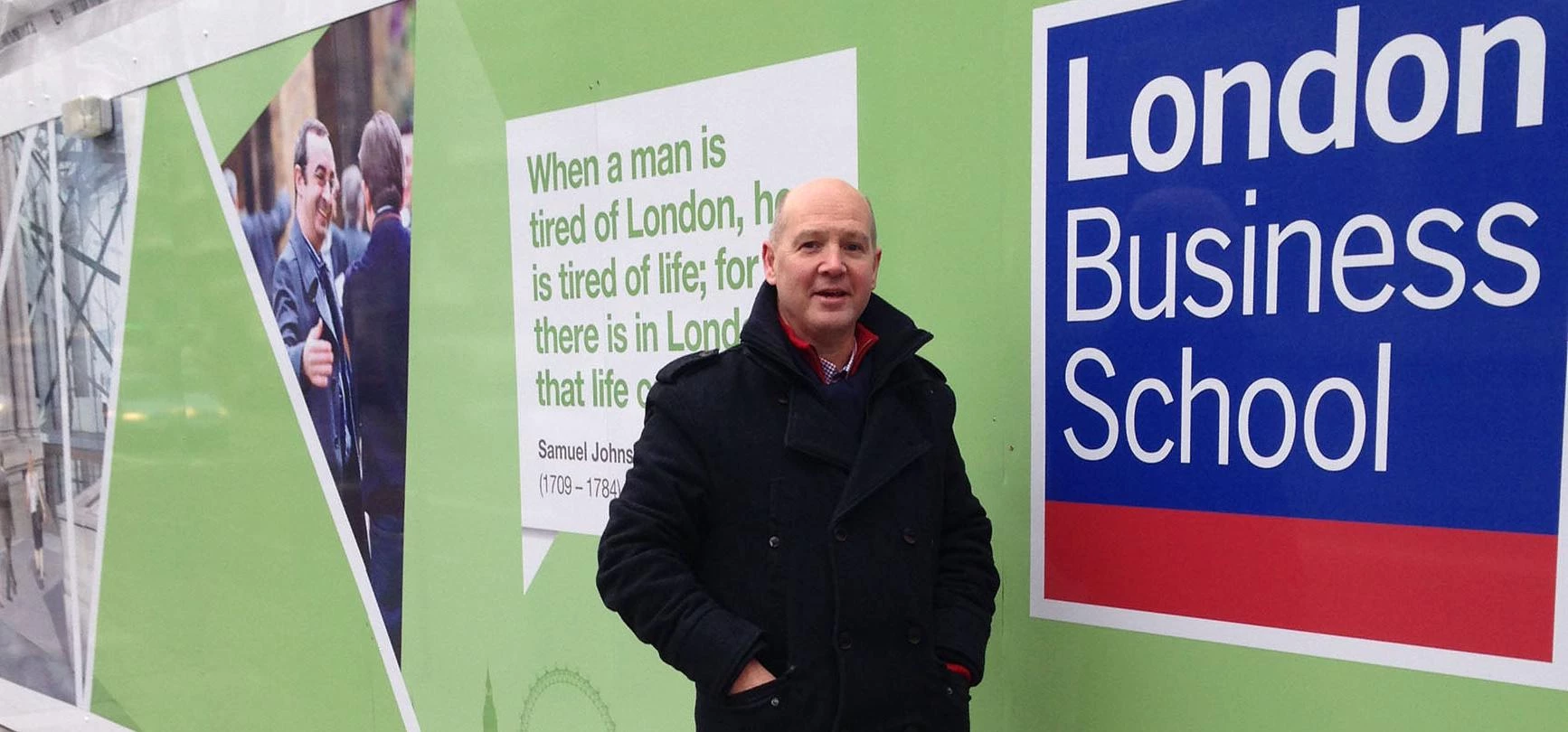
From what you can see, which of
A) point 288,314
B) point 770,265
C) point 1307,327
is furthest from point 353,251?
point 1307,327

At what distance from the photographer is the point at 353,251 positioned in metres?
3.13

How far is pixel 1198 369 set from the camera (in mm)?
1729

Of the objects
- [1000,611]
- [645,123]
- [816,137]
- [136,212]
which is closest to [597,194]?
[645,123]

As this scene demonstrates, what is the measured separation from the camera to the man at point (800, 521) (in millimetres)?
1484

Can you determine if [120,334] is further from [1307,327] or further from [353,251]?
[1307,327]

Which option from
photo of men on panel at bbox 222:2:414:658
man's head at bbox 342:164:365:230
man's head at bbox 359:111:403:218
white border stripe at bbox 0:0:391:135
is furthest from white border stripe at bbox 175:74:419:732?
man's head at bbox 359:111:403:218

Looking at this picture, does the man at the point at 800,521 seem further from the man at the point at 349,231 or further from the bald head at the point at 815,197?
the man at the point at 349,231

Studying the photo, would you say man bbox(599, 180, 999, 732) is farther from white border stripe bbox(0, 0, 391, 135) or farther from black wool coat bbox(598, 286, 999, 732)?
white border stripe bbox(0, 0, 391, 135)

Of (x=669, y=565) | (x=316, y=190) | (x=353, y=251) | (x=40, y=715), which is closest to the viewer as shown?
(x=669, y=565)

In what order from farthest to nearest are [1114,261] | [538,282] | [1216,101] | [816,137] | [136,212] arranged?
Answer: [136,212] < [538,282] < [816,137] < [1114,261] < [1216,101]

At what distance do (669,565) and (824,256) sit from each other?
0.48 m

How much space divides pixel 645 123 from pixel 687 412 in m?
1.10

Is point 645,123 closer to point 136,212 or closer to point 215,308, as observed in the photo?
point 215,308

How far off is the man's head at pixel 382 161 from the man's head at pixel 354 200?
3cm
